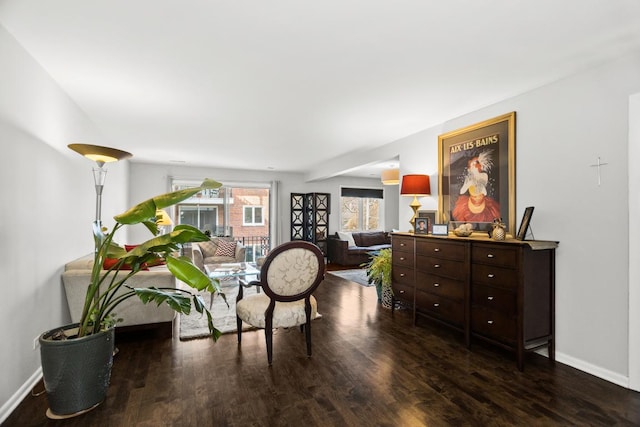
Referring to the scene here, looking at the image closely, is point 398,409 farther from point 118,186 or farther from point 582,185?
point 118,186

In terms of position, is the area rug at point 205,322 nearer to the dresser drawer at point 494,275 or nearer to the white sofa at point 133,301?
the white sofa at point 133,301

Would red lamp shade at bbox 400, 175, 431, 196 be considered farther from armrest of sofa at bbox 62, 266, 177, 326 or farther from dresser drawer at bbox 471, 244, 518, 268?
armrest of sofa at bbox 62, 266, 177, 326

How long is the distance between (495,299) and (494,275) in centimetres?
21

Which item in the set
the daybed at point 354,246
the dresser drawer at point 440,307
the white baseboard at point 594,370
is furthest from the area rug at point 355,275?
the white baseboard at point 594,370

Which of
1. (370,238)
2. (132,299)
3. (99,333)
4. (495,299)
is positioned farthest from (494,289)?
(370,238)

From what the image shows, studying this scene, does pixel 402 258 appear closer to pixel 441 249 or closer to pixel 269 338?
pixel 441 249

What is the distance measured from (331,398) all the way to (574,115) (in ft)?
9.86

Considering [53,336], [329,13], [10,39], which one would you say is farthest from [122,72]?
[53,336]

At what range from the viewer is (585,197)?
2.69m

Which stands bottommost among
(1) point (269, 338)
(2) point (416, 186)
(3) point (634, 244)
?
(1) point (269, 338)

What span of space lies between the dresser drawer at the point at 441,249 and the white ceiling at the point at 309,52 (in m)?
1.49

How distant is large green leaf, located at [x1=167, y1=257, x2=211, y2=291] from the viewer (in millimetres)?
2018

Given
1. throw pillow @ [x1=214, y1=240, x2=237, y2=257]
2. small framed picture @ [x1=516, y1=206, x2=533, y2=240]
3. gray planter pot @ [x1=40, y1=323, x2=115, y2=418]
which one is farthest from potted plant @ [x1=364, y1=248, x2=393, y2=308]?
gray planter pot @ [x1=40, y1=323, x2=115, y2=418]

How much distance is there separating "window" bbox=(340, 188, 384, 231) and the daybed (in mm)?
686
